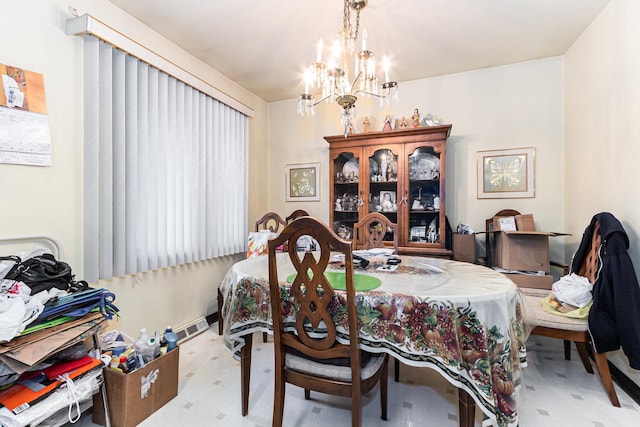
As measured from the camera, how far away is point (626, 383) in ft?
6.10

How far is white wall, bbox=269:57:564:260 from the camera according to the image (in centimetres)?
287

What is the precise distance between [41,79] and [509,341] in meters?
Answer: 2.74

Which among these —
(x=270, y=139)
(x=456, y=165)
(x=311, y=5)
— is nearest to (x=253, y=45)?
(x=311, y=5)

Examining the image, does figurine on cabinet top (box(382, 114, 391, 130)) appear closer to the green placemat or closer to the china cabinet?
the china cabinet

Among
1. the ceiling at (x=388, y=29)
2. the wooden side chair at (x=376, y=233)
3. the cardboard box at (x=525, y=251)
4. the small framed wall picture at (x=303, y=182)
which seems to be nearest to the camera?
the ceiling at (x=388, y=29)

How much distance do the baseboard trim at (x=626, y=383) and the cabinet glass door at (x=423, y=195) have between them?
1546 mm

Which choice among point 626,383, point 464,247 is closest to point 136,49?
point 464,247

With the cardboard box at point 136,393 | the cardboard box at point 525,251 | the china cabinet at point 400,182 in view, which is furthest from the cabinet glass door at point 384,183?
the cardboard box at point 136,393

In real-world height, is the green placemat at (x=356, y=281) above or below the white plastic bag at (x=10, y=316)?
above

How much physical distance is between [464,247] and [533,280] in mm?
599

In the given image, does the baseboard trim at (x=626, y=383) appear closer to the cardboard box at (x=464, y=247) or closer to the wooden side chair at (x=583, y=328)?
the wooden side chair at (x=583, y=328)

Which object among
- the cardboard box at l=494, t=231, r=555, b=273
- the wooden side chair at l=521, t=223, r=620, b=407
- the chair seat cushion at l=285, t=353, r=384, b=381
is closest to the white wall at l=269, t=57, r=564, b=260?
the cardboard box at l=494, t=231, r=555, b=273

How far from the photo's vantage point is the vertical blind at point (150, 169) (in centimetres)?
193

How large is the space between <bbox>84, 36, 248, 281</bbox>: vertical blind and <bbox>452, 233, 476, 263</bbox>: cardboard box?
2.36m
